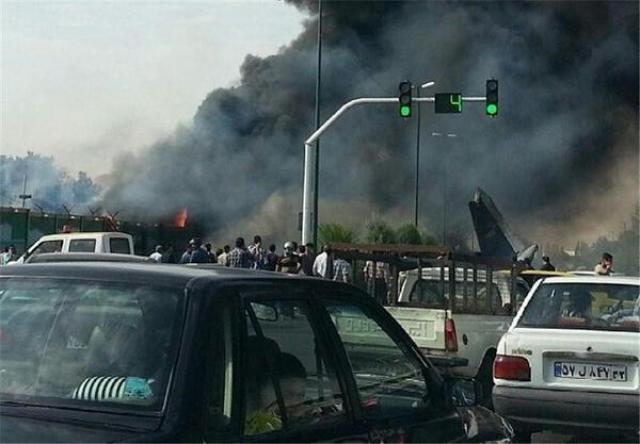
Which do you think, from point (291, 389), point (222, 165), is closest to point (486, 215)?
point (222, 165)

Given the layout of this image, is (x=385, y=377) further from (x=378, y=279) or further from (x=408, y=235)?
(x=408, y=235)

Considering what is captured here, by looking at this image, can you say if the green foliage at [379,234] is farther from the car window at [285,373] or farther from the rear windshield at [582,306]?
the car window at [285,373]

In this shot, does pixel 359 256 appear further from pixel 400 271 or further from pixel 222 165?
pixel 222 165

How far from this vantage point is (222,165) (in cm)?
5488

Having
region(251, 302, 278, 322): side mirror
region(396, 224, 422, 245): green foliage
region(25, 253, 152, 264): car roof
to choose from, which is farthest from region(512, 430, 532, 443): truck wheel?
region(396, 224, 422, 245): green foliage

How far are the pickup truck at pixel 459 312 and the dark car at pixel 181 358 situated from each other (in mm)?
6217

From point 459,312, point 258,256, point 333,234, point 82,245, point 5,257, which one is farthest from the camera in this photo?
point 333,234

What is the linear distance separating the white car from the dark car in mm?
4185

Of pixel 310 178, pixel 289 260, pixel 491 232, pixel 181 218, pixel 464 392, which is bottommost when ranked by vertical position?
pixel 464 392

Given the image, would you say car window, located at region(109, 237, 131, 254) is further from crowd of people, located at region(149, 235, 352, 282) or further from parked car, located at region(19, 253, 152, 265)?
parked car, located at region(19, 253, 152, 265)

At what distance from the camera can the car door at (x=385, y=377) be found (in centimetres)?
347

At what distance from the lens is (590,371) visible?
757 cm

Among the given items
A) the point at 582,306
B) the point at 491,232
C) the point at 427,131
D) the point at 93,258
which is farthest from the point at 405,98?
the point at 427,131

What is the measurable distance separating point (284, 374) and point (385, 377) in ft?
2.17
